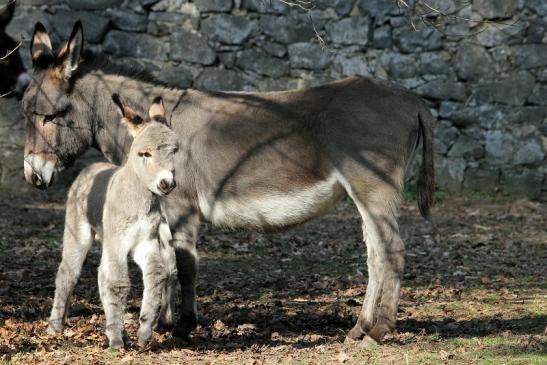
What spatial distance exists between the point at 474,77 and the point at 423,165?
23.2 feet

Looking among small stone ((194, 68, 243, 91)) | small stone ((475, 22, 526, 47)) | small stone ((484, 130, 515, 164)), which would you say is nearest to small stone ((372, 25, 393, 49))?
small stone ((475, 22, 526, 47))

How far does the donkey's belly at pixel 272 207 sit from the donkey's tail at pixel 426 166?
24.0 inches

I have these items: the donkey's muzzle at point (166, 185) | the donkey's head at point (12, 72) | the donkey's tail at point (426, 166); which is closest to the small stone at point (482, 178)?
the donkey's head at point (12, 72)

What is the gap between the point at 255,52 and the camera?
12.6 metres

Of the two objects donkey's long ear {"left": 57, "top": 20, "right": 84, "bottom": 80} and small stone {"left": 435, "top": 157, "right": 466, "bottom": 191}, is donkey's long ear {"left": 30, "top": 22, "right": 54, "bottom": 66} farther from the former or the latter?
small stone {"left": 435, "top": 157, "right": 466, "bottom": 191}

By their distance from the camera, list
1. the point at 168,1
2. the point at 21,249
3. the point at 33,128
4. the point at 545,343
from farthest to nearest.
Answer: the point at 168,1 < the point at 21,249 < the point at 33,128 < the point at 545,343

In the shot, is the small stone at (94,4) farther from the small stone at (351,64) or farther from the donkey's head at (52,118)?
the donkey's head at (52,118)

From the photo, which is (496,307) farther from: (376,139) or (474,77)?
(474,77)

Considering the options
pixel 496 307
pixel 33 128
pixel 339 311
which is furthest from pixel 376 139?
pixel 33 128

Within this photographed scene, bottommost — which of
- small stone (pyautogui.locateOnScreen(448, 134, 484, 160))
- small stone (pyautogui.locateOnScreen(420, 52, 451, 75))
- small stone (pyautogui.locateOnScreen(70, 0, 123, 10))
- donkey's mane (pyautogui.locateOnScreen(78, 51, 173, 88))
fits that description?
small stone (pyautogui.locateOnScreen(448, 134, 484, 160))

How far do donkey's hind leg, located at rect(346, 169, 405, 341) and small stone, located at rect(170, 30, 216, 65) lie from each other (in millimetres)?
7429

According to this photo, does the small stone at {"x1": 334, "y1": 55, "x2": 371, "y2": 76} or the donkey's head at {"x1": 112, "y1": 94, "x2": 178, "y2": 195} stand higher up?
the small stone at {"x1": 334, "y1": 55, "x2": 371, "y2": 76}

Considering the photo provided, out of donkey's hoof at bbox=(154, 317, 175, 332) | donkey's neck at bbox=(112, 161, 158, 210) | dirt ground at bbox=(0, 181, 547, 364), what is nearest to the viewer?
donkey's neck at bbox=(112, 161, 158, 210)

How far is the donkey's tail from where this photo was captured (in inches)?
226
